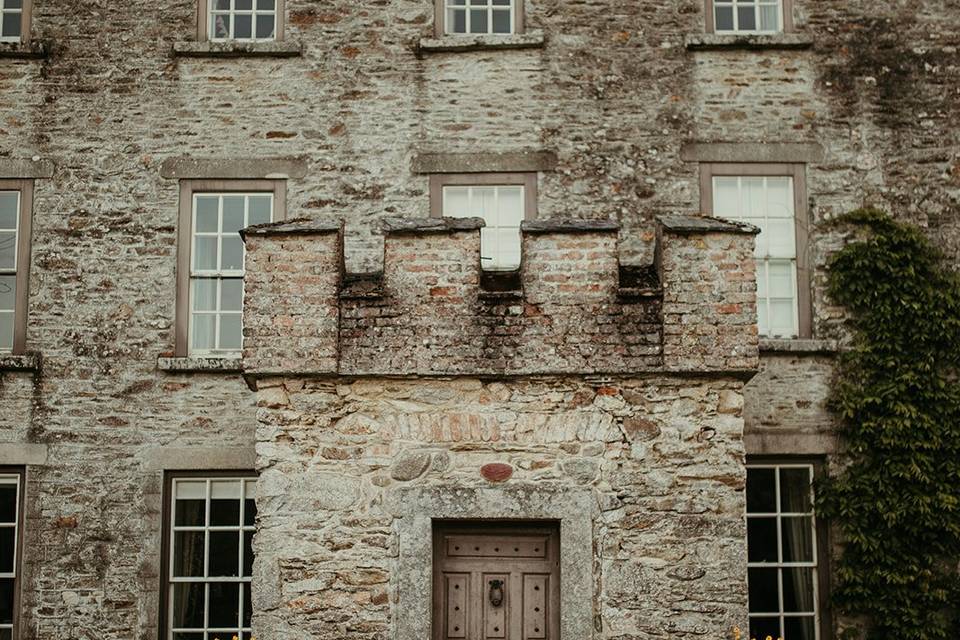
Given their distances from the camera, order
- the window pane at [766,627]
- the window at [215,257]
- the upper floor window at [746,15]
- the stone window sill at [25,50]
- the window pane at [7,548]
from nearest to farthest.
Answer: the window pane at [766,627] → the window pane at [7,548] → the window at [215,257] → the stone window sill at [25,50] → the upper floor window at [746,15]

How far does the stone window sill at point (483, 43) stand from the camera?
11.8m

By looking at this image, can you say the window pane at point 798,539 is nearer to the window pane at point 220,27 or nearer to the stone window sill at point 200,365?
the stone window sill at point 200,365

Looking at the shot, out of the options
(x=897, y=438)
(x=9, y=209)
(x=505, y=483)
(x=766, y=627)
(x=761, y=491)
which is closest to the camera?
(x=505, y=483)

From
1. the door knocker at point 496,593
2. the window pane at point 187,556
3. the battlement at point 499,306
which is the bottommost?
the door knocker at point 496,593

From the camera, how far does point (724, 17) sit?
39.7ft

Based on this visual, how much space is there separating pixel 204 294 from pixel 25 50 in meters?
3.09

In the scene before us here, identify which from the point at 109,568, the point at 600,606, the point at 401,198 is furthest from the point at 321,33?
the point at 600,606

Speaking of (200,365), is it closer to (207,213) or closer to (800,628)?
(207,213)

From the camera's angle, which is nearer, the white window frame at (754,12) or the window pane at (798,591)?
the window pane at (798,591)

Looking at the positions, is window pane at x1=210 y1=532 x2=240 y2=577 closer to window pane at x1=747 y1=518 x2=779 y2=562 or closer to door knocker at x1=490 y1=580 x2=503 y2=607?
door knocker at x1=490 y1=580 x2=503 y2=607

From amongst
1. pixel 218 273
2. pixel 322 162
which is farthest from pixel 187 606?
pixel 322 162

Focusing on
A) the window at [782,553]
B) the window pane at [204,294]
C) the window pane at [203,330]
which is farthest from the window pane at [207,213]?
the window at [782,553]

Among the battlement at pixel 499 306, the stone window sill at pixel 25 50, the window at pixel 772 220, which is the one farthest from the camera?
the stone window sill at pixel 25 50

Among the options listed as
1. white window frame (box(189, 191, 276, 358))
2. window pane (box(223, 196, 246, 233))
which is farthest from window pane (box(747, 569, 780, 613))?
window pane (box(223, 196, 246, 233))
